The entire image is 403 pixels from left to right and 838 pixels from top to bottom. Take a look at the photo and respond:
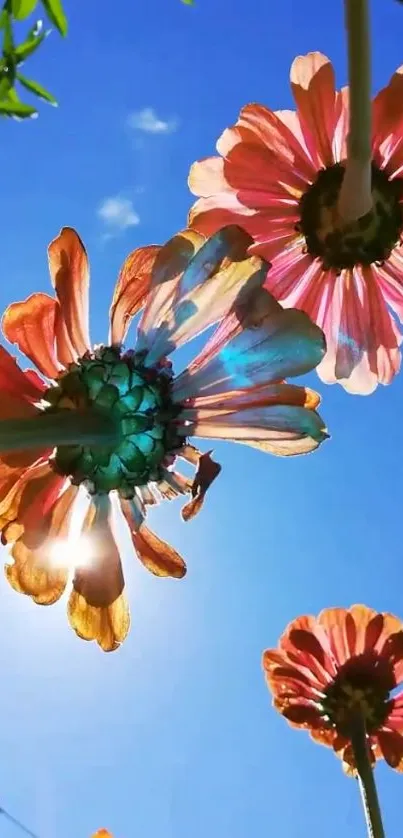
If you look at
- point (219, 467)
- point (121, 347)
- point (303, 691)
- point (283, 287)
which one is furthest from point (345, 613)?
point (219, 467)

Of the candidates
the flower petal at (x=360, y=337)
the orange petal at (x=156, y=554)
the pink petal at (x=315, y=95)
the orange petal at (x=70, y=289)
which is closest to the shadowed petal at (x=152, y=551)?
the orange petal at (x=156, y=554)

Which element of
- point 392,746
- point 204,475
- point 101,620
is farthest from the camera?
point 392,746

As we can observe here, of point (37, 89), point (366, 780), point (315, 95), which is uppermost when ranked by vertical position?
point (315, 95)

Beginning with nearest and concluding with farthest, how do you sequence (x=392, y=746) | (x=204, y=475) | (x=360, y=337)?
(x=204, y=475), (x=360, y=337), (x=392, y=746)

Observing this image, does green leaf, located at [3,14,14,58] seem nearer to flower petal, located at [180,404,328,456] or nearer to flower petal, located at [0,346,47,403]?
flower petal, located at [0,346,47,403]

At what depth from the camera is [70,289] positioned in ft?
4.59

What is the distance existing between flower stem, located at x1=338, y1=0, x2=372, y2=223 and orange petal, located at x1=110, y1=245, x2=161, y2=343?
329 millimetres

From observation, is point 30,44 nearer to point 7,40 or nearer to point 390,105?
point 7,40

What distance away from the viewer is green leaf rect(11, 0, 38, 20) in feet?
3.50

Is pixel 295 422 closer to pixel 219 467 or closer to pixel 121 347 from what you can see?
pixel 219 467

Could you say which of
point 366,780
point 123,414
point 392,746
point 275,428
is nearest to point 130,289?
point 123,414

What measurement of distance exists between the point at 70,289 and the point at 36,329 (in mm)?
68

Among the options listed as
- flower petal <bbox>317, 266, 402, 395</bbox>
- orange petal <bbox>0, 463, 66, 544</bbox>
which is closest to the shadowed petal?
orange petal <bbox>0, 463, 66, 544</bbox>

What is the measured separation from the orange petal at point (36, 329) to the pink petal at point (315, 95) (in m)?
0.45
